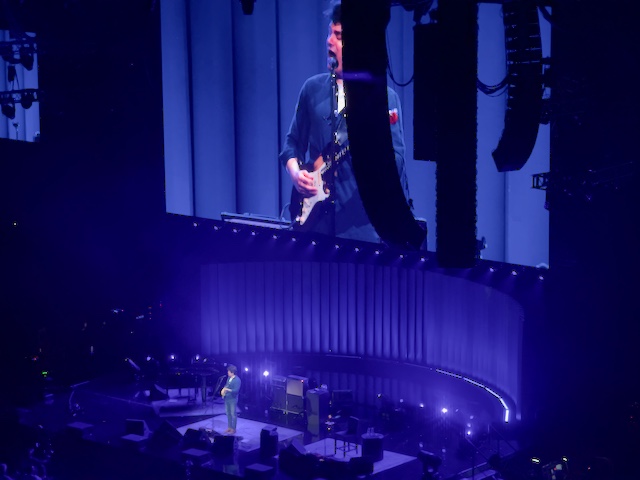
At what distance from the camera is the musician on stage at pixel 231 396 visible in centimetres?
952

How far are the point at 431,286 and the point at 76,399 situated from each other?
446cm

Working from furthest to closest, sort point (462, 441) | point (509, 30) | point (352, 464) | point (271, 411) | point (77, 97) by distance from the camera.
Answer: point (77, 97), point (271, 411), point (462, 441), point (352, 464), point (509, 30)

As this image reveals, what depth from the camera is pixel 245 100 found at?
38.8 ft

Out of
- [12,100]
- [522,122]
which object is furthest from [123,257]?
[522,122]

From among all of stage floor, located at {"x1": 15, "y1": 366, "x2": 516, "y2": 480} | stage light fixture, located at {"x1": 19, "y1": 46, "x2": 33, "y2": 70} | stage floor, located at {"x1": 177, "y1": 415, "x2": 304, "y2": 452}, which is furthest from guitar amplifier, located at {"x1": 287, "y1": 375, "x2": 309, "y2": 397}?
stage light fixture, located at {"x1": 19, "y1": 46, "x2": 33, "y2": 70}

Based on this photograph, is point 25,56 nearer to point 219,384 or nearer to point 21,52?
point 21,52

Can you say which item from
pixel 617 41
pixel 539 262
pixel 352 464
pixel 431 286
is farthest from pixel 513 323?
pixel 617 41

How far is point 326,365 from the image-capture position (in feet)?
38.3

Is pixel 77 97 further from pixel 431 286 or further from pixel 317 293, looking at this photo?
pixel 431 286

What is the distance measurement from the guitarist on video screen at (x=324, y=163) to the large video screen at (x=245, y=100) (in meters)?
0.21

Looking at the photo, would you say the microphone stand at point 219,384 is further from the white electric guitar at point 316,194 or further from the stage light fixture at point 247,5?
the stage light fixture at point 247,5

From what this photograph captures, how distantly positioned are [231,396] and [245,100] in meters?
4.15

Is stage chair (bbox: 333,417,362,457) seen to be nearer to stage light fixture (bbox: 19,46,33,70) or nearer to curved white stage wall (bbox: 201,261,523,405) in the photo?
curved white stage wall (bbox: 201,261,523,405)

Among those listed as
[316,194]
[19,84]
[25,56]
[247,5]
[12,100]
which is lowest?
[316,194]
